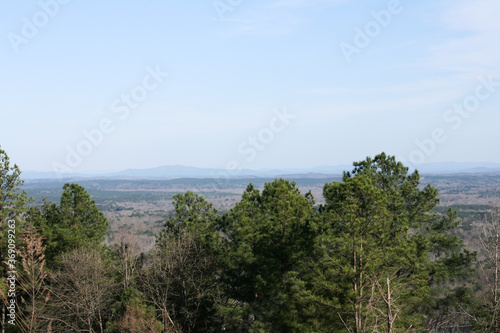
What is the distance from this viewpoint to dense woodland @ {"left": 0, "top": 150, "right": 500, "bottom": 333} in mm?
19328

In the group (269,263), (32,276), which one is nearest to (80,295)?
(32,276)

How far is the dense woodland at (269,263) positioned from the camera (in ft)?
63.4

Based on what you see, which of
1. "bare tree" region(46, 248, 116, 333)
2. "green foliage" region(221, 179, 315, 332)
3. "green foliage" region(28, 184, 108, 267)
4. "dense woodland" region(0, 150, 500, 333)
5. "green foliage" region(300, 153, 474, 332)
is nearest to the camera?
"green foliage" region(300, 153, 474, 332)

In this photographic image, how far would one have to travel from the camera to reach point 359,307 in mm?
18609

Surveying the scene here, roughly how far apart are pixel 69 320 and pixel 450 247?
23372 millimetres

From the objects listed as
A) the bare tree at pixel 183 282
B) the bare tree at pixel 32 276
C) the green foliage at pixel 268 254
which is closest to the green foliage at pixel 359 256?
the green foliage at pixel 268 254

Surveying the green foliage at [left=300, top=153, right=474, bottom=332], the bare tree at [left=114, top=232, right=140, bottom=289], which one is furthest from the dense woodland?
the bare tree at [left=114, top=232, right=140, bottom=289]

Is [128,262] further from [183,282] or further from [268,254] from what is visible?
[268,254]

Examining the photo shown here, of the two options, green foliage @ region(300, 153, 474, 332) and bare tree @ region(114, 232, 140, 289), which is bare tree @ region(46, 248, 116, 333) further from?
green foliage @ region(300, 153, 474, 332)

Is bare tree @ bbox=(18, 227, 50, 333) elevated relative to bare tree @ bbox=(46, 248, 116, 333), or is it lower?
elevated

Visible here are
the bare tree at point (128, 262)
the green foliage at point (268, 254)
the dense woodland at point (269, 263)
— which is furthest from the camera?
the bare tree at point (128, 262)

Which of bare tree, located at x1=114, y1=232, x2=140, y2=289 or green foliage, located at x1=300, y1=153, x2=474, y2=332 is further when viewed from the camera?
bare tree, located at x1=114, y1=232, x2=140, y2=289

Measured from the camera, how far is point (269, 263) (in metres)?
22.2

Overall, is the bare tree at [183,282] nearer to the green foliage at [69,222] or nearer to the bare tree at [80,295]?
the bare tree at [80,295]
